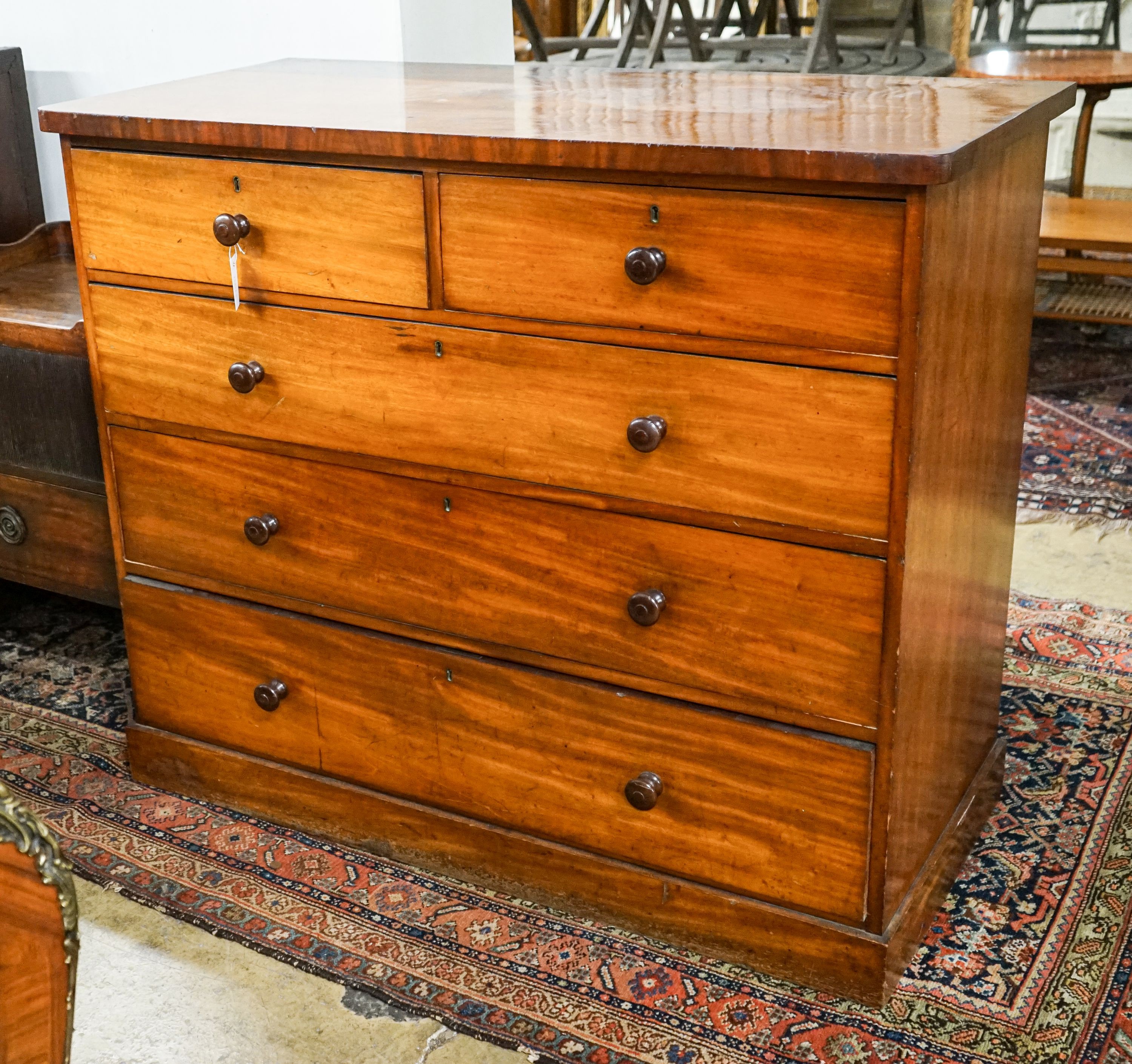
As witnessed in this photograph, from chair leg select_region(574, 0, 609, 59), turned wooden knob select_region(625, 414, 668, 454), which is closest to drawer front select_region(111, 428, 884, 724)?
turned wooden knob select_region(625, 414, 668, 454)

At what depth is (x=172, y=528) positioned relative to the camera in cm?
203

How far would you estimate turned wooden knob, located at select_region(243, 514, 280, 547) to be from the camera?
1925 mm

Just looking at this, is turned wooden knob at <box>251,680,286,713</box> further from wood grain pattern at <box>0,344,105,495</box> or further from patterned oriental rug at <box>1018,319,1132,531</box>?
patterned oriental rug at <box>1018,319,1132,531</box>

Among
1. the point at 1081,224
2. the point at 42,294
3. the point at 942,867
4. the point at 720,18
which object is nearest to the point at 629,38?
the point at 720,18

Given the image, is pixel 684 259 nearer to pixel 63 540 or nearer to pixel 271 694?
pixel 271 694

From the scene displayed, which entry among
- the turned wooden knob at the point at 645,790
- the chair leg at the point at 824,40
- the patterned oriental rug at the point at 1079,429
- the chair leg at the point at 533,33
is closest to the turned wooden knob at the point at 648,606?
the turned wooden knob at the point at 645,790

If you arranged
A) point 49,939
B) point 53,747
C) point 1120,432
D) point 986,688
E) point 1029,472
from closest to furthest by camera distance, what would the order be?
1. point 49,939
2. point 986,688
3. point 53,747
4. point 1029,472
5. point 1120,432

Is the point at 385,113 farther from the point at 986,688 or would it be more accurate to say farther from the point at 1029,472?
the point at 1029,472

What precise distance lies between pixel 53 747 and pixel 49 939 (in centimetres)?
140

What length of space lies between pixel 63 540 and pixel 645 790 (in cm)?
121

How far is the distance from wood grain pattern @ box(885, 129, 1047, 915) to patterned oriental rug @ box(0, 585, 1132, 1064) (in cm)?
16

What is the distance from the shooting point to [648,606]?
5.41 ft

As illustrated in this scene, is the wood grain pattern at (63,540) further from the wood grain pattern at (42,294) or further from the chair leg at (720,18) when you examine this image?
the chair leg at (720,18)

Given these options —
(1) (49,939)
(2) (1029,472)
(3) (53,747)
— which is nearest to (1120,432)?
(2) (1029,472)
